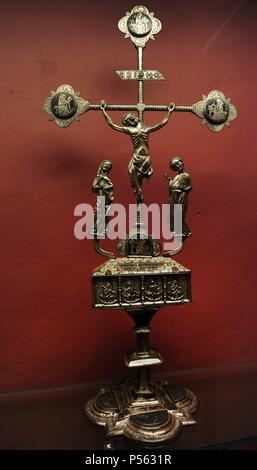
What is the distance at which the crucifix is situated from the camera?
1.44 meters

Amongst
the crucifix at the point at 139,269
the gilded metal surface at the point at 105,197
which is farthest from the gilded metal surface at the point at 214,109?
the gilded metal surface at the point at 105,197

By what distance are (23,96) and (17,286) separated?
40.4 inches

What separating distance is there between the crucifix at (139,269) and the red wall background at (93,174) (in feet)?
1.20

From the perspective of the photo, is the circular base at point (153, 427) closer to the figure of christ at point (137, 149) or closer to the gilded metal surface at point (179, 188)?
the gilded metal surface at point (179, 188)

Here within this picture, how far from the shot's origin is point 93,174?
6.14 ft

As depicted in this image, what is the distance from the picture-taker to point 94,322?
188cm

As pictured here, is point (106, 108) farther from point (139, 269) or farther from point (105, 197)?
point (139, 269)

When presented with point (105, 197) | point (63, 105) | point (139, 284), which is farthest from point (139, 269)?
point (63, 105)

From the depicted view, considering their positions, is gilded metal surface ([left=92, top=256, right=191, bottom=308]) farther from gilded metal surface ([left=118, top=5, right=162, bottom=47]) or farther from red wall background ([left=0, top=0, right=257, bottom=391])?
→ gilded metal surface ([left=118, top=5, right=162, bottom=47])

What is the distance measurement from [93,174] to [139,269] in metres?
0.69

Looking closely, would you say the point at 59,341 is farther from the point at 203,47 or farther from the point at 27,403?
the point at 203,47

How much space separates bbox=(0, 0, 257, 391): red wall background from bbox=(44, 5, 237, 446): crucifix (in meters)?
0.37

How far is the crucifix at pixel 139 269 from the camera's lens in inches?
56.6

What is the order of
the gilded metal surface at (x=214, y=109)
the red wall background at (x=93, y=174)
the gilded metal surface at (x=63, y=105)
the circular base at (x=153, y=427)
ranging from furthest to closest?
the red wall background at (x=93, y=174) → the gilded metal surface at (x=214, y=109) → the gilded metal surface at (x=63, y=105) → the circular base at (x=153, y=427)
